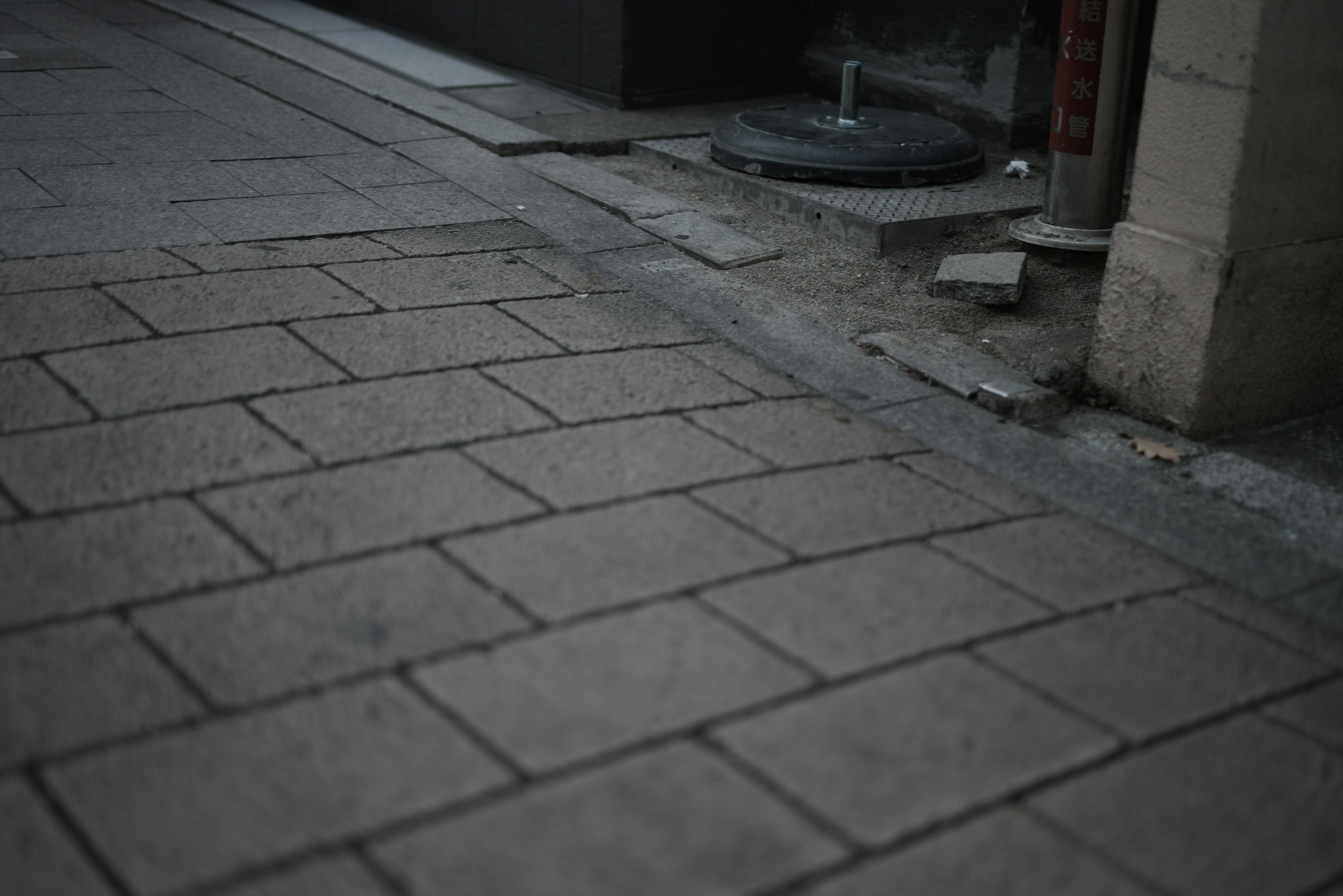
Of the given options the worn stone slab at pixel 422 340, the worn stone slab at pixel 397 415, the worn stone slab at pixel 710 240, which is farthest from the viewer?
the worn stone slab at pixel 710 240

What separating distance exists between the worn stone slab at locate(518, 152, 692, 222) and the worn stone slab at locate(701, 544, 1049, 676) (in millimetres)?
2705

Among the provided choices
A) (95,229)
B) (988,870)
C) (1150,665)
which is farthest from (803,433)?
(95,229)

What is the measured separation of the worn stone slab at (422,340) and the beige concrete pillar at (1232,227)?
175 centimetres

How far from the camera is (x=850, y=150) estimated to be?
5.42m

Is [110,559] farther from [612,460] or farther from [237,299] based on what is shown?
[237,299]

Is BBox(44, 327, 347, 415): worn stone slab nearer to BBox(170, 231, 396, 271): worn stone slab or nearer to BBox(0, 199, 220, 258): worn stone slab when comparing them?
BBox(170, 231, 396, 271): worn stone slab

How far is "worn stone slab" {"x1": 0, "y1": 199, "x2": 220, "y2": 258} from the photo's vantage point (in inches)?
166

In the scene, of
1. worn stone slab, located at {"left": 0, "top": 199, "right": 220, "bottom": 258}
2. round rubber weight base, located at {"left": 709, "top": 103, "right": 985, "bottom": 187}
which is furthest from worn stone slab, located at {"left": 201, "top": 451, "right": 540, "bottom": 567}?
round rubber weight base, located at {"left": 709, "top": 103, "right": 985, "bottom": 187}

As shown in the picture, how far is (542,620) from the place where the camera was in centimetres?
244

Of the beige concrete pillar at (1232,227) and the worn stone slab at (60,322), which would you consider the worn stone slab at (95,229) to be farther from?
the beige concrete pillar at (1232,227)

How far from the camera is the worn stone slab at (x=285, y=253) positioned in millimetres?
4246

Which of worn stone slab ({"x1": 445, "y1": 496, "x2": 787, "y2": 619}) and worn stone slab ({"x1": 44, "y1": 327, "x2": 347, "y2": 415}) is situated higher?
worn stone slab ({"x1": 44, "y1": 327, "x2": 347, "y2": 415})

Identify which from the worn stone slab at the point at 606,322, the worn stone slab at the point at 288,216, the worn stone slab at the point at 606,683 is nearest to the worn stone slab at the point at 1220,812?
the worn stone slab at the point at 606,683

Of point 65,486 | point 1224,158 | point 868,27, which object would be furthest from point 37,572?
point 868,27
